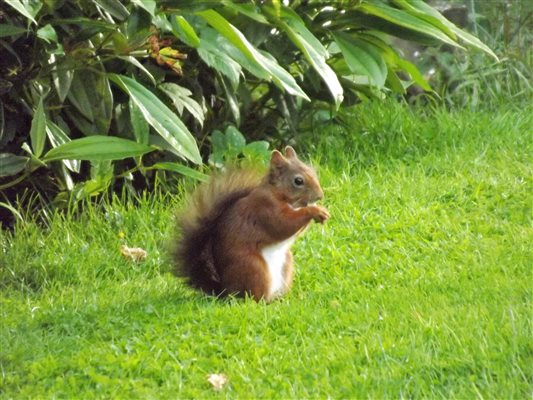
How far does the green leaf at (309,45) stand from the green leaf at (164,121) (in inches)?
31.9

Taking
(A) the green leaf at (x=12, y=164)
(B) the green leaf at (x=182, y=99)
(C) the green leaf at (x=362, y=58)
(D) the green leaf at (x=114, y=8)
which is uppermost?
(D) the green leaf at (x=114, y=8)

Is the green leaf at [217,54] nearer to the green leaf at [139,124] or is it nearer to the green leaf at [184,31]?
the green leaf at [184,31]

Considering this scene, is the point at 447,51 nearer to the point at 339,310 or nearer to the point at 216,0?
the point at 216,0

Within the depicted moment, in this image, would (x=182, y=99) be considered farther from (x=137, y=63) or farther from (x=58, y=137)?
(x=58, y=137)

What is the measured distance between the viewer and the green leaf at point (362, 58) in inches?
252

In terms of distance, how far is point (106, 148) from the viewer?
5410mm

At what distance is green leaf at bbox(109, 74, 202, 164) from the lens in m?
5.48

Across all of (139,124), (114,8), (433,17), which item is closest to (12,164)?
(139,124)

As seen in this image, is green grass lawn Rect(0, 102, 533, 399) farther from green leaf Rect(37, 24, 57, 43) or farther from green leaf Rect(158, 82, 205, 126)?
green leaf Rect(37, 24, 57, 43)


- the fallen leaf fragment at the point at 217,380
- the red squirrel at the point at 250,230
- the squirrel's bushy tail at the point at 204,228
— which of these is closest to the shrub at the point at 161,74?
the squirrel's bushy tail at the point at 204,228

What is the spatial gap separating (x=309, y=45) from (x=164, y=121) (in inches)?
39.0

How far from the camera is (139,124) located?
19.1 feet

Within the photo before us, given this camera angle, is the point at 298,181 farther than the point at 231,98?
No

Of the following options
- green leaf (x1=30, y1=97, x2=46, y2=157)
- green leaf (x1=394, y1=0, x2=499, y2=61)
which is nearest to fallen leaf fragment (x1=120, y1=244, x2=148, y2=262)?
green leaf (x1=30, y1=97, x2=46, y2=157)
